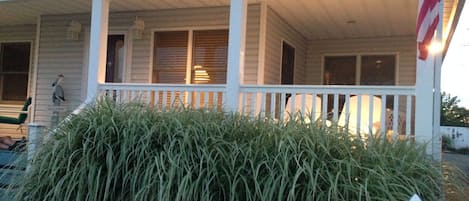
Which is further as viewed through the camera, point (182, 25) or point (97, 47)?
point (182, 25)

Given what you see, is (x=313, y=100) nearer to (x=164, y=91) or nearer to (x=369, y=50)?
(x=164, y=91)

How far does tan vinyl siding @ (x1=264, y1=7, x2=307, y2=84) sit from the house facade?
0.02 meters

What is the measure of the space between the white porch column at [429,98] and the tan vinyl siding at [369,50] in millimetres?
4084

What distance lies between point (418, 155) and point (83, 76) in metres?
6.18

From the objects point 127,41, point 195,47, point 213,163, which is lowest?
point 213,163

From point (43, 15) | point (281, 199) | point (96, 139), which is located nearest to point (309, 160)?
point (281, 199)

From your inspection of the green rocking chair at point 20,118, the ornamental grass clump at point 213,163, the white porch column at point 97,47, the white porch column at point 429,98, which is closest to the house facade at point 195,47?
the white porch column at point 97,47

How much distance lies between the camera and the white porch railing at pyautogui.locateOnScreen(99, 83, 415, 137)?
14.5 ft

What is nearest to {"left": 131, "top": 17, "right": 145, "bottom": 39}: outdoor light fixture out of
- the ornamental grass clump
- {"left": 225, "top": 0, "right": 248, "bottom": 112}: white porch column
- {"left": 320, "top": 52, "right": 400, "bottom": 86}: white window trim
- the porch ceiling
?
the porch ceiling

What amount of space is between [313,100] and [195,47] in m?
3.08

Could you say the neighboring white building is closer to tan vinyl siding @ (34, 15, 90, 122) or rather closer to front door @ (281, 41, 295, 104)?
front door @ (281, 41, 295, 104)

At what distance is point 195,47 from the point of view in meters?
7.36

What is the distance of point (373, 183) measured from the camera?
3072mm

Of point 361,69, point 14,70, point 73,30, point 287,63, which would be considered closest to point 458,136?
point 361,69
